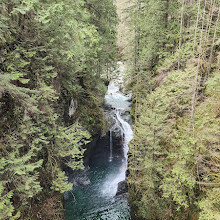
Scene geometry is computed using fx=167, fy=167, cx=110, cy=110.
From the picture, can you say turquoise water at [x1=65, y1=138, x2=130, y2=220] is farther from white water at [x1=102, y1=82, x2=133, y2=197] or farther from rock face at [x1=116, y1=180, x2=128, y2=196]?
rock face at [x1=116, y1=180, x2=128, y2=196]

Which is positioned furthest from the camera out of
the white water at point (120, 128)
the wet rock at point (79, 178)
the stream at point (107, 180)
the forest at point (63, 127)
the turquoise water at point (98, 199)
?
the wet rock at point (79, 178)

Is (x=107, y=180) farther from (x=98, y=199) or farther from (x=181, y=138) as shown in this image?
(x=181, y=138)

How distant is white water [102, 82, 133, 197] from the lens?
14.3m

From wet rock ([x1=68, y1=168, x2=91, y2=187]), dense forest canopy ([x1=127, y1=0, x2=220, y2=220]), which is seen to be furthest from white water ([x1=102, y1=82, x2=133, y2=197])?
dense forest canopy ([x1=127, y1=0, x2=220, y2=220])

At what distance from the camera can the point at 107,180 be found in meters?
15.1

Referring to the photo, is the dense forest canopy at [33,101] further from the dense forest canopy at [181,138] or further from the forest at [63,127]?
the dense forest canopy at [181,138]

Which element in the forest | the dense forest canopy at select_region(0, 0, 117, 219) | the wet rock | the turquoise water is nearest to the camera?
the dense forest canopy at select_region(0, 0, 117, 219)

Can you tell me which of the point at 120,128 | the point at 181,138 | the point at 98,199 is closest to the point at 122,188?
the point at 98,199

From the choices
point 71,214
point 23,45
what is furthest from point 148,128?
point 71,214

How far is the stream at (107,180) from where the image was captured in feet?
39.6

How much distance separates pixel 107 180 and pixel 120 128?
5408 mm

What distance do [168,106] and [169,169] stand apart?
3.30 metres

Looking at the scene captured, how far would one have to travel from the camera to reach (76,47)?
8.17 metres

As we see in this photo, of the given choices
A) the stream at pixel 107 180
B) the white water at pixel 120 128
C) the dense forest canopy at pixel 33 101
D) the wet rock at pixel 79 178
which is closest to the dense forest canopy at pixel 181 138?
the stream at pixel 107 180
